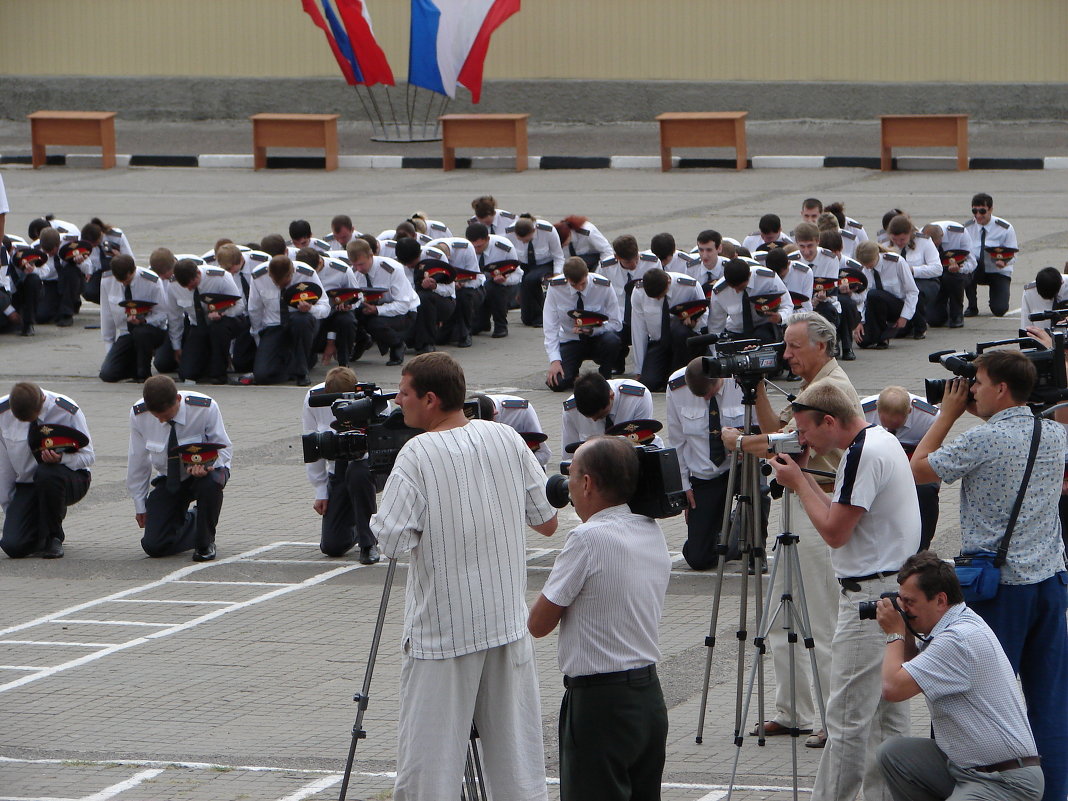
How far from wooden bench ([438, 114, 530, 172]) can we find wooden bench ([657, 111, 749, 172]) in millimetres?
2769

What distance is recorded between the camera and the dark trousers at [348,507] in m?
11.8

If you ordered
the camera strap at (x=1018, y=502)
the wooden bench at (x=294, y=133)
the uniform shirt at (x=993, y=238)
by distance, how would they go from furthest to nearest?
the wooden bench at (x=294, y=133), the uniform shirt at (x=993, y=238), the camera strap at (x=1018, y=502)

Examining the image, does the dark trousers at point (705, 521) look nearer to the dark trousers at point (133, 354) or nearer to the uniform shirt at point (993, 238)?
the dark trousers at point (133, 354)

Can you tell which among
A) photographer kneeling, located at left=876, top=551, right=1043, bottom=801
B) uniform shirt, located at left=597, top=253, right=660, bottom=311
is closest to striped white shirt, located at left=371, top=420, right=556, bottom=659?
photographer kneeling, located at left=876, top=551, right=1043, bottom=801

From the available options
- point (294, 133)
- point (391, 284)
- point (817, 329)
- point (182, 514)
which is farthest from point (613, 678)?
point (294, 133)

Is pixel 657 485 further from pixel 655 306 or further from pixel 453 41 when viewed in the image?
pixel 453 41

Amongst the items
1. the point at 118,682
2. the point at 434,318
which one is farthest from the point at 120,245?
the point at 118,682

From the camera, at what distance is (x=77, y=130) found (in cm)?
3653

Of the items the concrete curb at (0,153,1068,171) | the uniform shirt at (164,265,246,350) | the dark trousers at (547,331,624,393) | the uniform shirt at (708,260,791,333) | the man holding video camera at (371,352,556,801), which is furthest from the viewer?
the concrete curb at (0,153,1068,171)

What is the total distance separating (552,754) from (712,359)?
6.69ft

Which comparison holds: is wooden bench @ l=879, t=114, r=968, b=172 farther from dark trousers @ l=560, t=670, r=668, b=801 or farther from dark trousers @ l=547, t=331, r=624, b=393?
dark trousers @ l=560, t=670, r=668, b=801

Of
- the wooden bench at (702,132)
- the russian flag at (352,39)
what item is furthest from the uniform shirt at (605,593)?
the russian flag at (352,39)

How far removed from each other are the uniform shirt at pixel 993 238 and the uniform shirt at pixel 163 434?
1077cm

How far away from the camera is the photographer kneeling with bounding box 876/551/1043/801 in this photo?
6.05 metres
